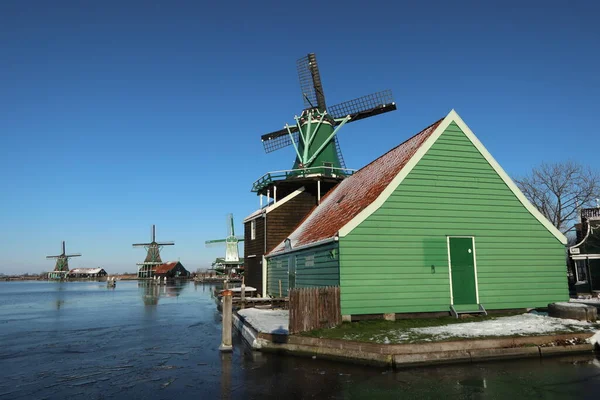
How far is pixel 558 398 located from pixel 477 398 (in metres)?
1.42

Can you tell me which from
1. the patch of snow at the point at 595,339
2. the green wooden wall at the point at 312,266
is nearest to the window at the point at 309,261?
the green wooden wall at the point at 312,266

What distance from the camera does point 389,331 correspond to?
12.0 metres

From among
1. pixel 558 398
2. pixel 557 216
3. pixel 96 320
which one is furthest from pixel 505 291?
pixel 557 216

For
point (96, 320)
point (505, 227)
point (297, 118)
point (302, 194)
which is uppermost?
point (297, 118)

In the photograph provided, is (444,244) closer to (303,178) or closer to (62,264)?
(303,178)

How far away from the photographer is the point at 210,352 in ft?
42.1

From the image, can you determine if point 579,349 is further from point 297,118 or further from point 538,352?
point 297,118

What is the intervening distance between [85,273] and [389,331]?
184 meters

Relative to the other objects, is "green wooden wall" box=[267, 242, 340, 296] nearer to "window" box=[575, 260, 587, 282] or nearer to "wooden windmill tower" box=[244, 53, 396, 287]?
"wooden windmill tower" box=[244, 53, 396, 287]

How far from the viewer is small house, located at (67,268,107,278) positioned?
168m

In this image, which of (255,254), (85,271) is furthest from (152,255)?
(255,254)

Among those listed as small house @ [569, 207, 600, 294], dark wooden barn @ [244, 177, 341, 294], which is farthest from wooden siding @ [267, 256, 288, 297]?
small house @ [569, 207, 600, 294]

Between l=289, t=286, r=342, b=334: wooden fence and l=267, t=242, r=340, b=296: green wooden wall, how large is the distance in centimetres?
86

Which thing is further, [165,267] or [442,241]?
[165,267]
